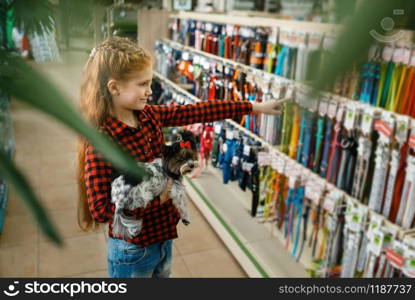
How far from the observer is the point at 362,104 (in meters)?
1.97

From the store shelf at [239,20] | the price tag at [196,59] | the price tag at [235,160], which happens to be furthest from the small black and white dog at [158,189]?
the price tag at [196,59]

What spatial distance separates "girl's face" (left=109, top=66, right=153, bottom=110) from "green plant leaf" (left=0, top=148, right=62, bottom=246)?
1152mm

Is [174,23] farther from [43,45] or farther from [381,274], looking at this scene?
[43,45]

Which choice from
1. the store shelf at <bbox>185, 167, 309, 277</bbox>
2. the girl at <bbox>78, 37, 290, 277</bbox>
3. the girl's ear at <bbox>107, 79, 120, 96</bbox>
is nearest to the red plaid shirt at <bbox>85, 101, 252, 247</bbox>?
the girl at <bbox>78, 37, 290, 277</bbox>

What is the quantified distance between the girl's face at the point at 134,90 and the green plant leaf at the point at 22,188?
1.15 metres

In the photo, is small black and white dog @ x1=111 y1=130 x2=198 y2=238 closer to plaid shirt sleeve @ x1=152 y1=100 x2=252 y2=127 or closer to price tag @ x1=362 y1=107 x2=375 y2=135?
plaid shirt sleeve @ x1=152 y1=100 x2=252 y2=127

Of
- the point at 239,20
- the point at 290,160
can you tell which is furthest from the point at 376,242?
the point at 239,20

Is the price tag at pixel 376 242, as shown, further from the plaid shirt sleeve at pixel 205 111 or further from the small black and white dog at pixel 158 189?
the small black and white dog at pixel 158 189

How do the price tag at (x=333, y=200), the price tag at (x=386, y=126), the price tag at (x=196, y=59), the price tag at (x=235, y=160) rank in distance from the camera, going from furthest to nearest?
the price tag at (x=196, y=59) → the price tag at (x=235, y=160) → the price tag at (x=333, y=200) → the price tag at (x=386, y=126)

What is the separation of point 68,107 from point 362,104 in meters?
2.04

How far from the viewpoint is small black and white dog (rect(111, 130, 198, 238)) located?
1.22 m

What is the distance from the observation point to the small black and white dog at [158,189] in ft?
4.02

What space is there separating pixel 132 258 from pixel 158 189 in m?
0.47

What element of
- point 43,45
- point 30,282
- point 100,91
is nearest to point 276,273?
point 30,282
